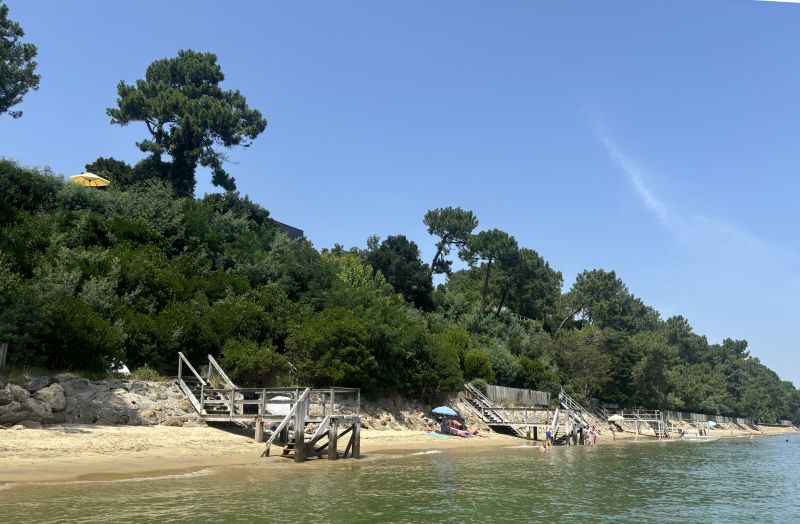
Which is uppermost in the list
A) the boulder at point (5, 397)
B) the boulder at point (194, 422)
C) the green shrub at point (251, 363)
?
the green shrub at point (251, 363)

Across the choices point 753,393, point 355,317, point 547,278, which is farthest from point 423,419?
point 753,393

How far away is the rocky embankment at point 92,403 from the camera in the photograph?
778 inches

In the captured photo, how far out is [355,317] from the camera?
34906mm

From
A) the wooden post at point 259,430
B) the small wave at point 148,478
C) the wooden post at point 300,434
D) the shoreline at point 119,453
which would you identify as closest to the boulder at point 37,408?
the shoreline at point 119,453

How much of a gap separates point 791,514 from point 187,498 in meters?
15.7

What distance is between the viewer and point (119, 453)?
19.2 meters

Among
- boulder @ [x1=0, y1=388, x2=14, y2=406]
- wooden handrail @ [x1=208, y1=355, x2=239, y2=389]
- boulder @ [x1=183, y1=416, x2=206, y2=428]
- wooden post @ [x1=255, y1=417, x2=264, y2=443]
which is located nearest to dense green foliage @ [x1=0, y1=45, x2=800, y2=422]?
wooden handrail @ [x1=208, y1=355, x2=239, y2=389]

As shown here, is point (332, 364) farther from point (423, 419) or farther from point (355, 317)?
point (423, 419)

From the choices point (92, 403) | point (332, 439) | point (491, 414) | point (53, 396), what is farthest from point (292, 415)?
point (491, 414)

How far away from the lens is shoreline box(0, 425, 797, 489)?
16391 millimetres

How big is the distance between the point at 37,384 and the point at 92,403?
1937 mm

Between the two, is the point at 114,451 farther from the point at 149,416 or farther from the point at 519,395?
the point at 519,395

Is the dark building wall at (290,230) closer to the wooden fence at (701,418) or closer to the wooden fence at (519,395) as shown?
the wooden fence at (519,395)

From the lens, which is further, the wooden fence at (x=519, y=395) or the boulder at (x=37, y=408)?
the wooden fence at (x=519, y=395)
